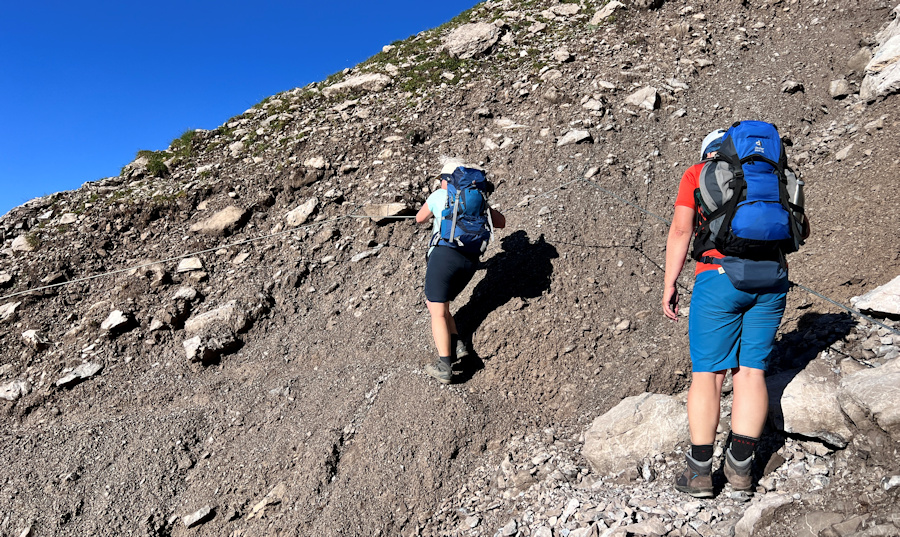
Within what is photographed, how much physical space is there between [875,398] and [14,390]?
9109 mm

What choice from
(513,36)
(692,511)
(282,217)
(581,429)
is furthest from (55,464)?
(513,36)

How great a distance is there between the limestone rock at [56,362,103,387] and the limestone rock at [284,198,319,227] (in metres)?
3.36

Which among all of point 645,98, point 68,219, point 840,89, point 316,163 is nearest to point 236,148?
point 316,163

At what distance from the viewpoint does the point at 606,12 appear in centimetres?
1187

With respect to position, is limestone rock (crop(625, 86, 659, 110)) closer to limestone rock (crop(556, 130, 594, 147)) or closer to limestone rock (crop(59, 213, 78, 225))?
limestone rock (crop(556, 130, 594, 147))

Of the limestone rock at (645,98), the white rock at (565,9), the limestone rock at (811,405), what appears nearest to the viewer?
the limestone rock at (811,405)

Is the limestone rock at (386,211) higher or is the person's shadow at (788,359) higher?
the limestone rock at (386,211)

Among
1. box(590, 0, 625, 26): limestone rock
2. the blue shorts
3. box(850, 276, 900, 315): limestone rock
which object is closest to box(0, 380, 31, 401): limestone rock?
the blue shorts

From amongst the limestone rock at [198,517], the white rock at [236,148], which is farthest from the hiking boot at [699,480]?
the white rock at [236,148]

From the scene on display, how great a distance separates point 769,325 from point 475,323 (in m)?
3.28

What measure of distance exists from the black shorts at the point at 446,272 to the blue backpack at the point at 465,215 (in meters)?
0.08

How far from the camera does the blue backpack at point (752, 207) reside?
10.1 feet

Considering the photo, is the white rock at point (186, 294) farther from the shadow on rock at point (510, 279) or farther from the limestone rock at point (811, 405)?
the limestone rock at point (811, 405)

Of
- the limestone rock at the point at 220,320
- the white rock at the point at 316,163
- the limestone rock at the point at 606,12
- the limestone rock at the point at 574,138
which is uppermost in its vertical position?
the limestone rock at the point at 606,12
